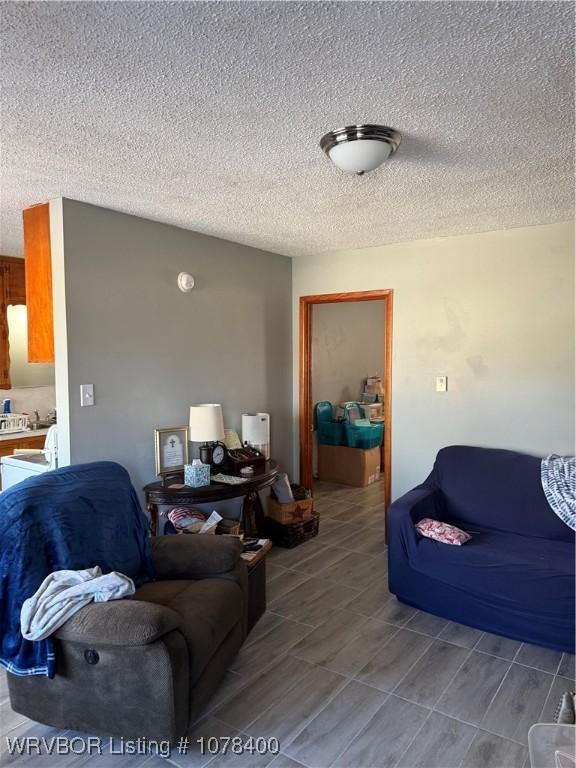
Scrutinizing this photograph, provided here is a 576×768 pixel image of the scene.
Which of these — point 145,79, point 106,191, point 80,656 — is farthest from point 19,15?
point 80,656

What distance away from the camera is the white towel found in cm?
182

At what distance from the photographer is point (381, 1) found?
1263mm

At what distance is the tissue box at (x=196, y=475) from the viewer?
3.24m

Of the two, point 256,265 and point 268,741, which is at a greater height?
point 256,265

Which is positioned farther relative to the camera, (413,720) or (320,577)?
(320,577)

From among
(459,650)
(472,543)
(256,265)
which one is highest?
(256,265)

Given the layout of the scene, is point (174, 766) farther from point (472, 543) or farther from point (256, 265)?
point (256, 265)

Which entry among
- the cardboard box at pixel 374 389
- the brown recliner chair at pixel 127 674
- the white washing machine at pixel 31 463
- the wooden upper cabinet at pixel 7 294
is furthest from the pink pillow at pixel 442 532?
the wooden upper cabinet at pixel 7 294

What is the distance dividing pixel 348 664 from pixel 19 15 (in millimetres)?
2768

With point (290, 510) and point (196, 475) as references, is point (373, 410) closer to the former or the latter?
point (290, 510)

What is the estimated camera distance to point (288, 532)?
13.1 ft

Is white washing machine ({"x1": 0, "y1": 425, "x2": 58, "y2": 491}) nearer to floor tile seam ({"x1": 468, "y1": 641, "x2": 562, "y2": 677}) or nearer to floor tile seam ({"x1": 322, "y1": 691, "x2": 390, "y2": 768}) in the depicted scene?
floor tile seam ({"x1": 322, "y1": 691, "x2": 390, "y2": 768})

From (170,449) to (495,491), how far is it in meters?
2.16

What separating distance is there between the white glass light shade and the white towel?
188cm
